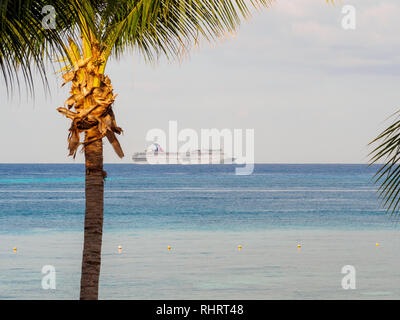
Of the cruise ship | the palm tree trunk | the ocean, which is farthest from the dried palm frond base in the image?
the cruise ship

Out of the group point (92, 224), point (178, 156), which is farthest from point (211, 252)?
point (178, 156)

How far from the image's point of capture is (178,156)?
183m

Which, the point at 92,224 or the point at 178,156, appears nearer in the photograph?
the point at 92,224

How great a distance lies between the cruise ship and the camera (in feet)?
594

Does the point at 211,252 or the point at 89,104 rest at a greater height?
the point at 89,104

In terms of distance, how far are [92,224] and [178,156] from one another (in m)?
175

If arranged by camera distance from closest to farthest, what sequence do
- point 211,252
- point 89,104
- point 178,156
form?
point 89,104 < point 211,252 < point 178,156

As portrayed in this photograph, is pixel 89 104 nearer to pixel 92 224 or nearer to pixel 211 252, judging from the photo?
pixel 92 224

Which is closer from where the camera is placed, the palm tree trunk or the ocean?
the palm tree trunk

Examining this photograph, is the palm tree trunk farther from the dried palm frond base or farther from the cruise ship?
the cruise ship

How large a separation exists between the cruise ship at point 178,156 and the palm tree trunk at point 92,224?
551ft

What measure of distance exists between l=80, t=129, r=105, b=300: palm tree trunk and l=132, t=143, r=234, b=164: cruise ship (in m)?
168
